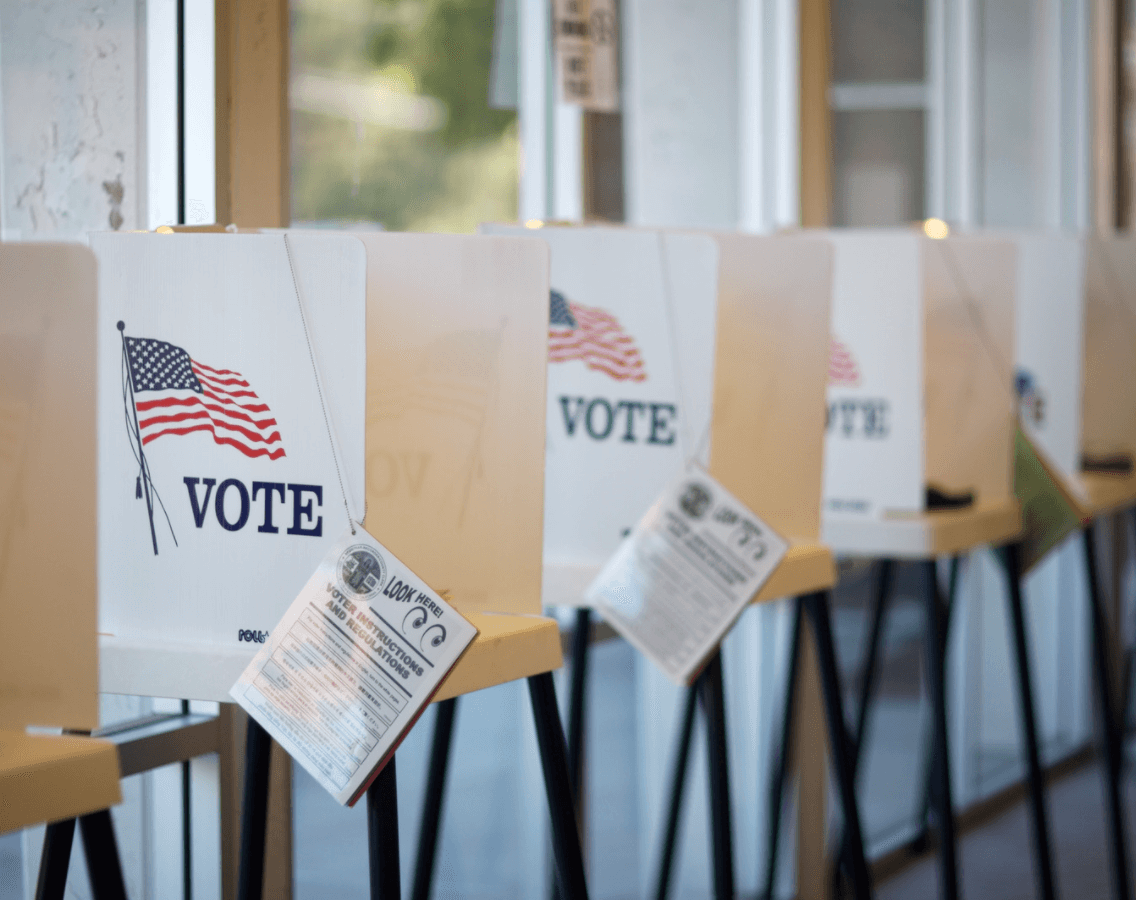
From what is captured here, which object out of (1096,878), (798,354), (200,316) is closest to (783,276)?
(798,354)

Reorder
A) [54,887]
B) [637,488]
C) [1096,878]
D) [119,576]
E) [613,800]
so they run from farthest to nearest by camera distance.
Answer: [1096,878] → [613,800] → [637,488] → [119,576] → [54,887]

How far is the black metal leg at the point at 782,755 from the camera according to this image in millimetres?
1929

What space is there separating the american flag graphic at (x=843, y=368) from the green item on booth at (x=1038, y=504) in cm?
26

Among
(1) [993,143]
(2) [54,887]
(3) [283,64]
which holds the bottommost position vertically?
(2) [54,887]

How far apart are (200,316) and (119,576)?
19cm

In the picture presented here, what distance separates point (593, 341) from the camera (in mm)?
1357

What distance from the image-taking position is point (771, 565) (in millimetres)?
1205

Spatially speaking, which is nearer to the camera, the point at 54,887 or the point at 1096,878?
the point at 54,887

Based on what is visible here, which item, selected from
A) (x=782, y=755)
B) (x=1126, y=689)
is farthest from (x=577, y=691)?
(x=1126, y=689)

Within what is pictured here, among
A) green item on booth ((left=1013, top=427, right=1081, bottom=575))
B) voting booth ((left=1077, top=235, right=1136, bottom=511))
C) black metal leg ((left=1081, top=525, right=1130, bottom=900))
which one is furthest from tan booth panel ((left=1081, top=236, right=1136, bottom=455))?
green item on booth ((left=1013, top=427, right=1081, bottom=575))

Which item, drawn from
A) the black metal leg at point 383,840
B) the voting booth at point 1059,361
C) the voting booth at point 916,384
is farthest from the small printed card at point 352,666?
the voting booth at point 1059,361

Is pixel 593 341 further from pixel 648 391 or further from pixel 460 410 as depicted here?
pixel 460 410

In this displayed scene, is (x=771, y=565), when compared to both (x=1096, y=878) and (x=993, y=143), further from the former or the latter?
(x=993, y=143)

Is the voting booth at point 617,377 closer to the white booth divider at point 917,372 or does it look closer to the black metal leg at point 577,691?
the black metal leg at point 577,691
